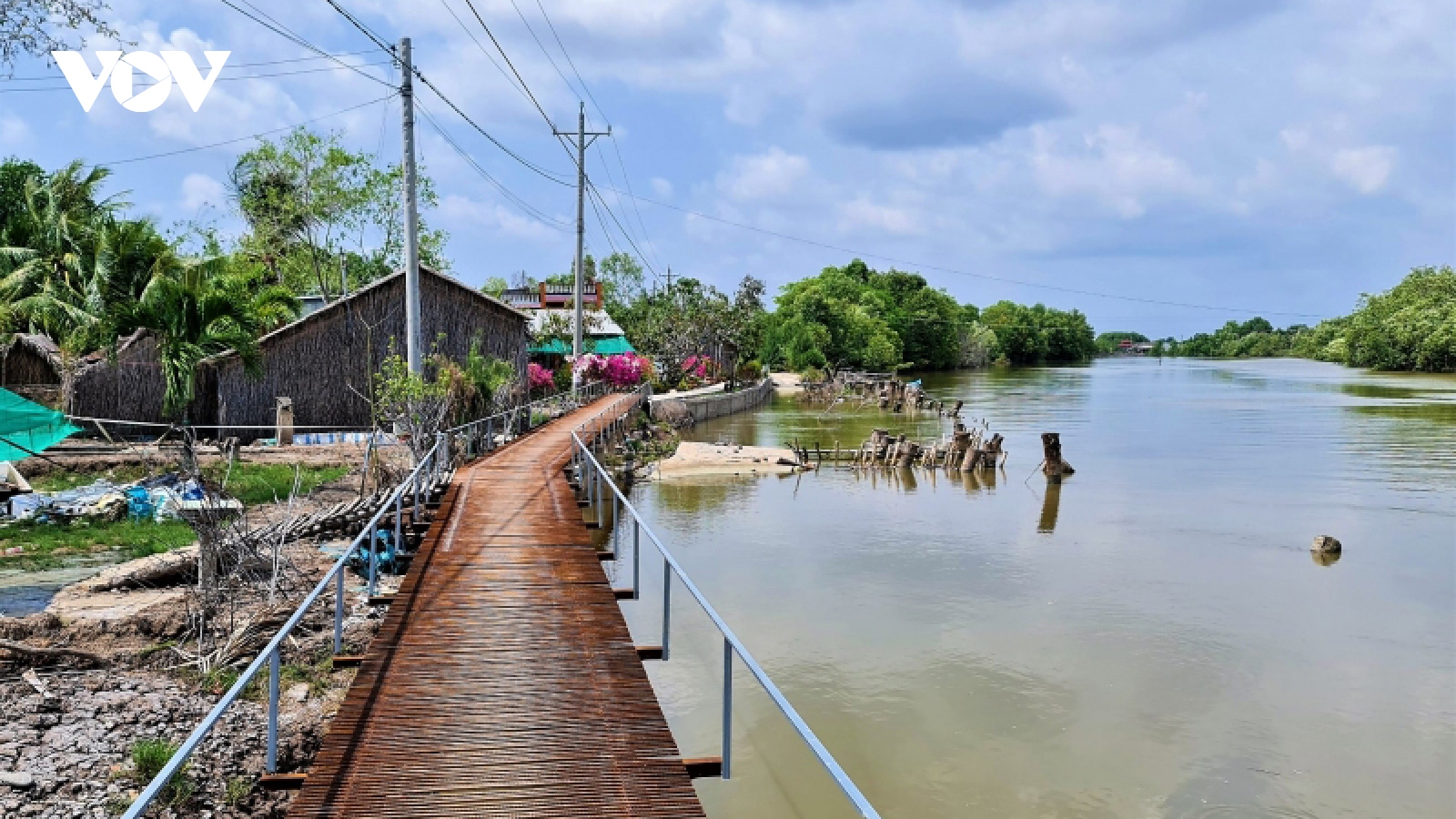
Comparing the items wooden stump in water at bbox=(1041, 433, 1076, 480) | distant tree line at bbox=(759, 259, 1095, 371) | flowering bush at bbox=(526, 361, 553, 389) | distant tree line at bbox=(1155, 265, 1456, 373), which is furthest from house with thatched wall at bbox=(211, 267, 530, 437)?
distant tree line at bbox=(1155, 265, 1456, 373)

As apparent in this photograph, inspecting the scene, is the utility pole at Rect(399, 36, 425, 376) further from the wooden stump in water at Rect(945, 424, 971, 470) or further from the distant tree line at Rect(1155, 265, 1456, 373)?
the distant tree line at Rect(1155, 265, 1456, 373)

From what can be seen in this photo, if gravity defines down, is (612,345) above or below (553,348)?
above

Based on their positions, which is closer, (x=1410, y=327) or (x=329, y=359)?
(x=329, y=359)

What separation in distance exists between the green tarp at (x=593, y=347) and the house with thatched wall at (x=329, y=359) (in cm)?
1008

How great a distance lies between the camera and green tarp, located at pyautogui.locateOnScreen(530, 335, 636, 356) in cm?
3650

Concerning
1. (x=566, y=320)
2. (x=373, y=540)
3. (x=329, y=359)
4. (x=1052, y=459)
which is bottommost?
(x=1052, y=459)

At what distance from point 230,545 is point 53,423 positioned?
23.1 feet

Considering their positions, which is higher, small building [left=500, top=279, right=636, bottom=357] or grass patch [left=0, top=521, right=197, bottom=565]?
small building [left=500, top=279, right=636, bottom=357]

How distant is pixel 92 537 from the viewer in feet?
46.5

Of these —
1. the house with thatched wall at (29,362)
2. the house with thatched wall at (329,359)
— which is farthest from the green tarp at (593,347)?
the house with thatched wall at (29,362)

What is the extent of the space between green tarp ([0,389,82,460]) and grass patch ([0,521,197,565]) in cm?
115

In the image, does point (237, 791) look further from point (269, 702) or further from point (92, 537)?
point (92, 537)

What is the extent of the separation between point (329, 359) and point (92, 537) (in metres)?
10.6

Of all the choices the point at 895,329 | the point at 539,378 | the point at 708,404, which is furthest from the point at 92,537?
the point at 895,329
